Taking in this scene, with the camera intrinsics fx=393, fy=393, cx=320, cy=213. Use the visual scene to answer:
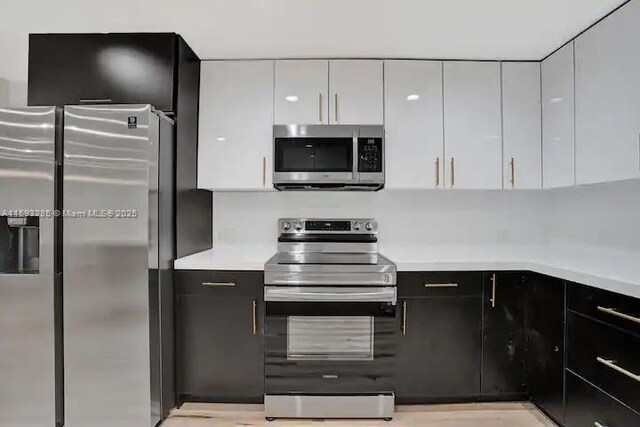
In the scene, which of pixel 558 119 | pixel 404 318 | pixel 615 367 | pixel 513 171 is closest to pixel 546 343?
pixel 615 367

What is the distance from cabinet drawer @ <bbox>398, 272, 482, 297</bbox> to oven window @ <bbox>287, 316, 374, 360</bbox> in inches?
11.3

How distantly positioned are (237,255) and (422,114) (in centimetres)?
155

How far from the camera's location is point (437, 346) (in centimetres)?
234

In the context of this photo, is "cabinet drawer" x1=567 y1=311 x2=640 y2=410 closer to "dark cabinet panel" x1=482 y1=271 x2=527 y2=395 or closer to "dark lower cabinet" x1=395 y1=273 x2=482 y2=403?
"dark cabinet panel" x1=482 y1=271 x2=527 y2=395

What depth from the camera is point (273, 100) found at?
2635 mm

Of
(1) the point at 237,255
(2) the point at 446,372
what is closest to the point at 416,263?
(2) the point at 446,372

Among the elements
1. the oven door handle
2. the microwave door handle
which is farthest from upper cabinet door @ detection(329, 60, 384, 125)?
the oven door handle

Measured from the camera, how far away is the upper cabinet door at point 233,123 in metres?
2.64

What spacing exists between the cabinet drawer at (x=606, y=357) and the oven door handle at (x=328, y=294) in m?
0.91

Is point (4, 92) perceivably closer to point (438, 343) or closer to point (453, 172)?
point (453, 172)

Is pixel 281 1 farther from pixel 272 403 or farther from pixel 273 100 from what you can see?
pixel 272 403

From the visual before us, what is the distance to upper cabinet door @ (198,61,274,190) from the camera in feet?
8.66

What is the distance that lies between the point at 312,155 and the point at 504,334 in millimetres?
1620

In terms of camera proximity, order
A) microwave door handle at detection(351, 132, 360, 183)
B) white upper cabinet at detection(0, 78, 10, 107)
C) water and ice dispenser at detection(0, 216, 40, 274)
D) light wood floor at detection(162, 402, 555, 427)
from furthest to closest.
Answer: white upper cabinet at detection(0, 78, 10, 107), microwave door handle at detection(351, 132, 360, 183), light wood floor at detection(162, 402, 555, 427), water and ice dispenser at detection(0, 216, 40, 274)
